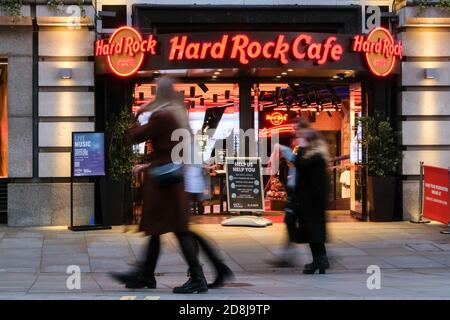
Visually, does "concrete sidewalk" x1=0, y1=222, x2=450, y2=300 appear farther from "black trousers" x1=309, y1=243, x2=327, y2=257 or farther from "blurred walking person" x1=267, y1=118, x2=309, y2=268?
"black trousers" x1=309, y1=243, x2=327, y2=257

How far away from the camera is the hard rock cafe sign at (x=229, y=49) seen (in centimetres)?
1287

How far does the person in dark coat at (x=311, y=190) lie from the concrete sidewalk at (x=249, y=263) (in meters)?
0.56

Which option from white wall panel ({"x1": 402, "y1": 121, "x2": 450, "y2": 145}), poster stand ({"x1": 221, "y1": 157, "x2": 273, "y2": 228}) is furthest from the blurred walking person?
white wall panel ({"x1": 402, "y1": 121, "x2": 450, "y2": 145})

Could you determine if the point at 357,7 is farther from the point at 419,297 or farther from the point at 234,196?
the point at 419,297

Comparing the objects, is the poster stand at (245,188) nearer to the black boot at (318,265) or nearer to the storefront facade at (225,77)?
the storefront facade at (225,77)

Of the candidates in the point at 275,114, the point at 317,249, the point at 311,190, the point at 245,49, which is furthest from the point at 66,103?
the point at 317,249

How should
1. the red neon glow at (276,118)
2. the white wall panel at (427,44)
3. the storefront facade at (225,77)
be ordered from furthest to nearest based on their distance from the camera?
1. the red neon glow at (276,118)
2. the white wall panel at (427,44)
3. the storefront facade at (225,77)

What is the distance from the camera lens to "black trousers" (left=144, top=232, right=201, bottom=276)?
21.9ft

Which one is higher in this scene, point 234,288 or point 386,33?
point 386,33

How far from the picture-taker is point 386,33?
13344 millimetres

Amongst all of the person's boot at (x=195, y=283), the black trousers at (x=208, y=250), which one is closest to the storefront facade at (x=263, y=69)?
the black trousers at (x=208, y=250)

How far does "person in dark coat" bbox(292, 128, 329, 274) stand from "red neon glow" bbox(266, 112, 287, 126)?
7.24 meters

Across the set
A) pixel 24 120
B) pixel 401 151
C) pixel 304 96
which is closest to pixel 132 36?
pixel 24 120

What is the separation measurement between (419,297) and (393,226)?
6.93m
